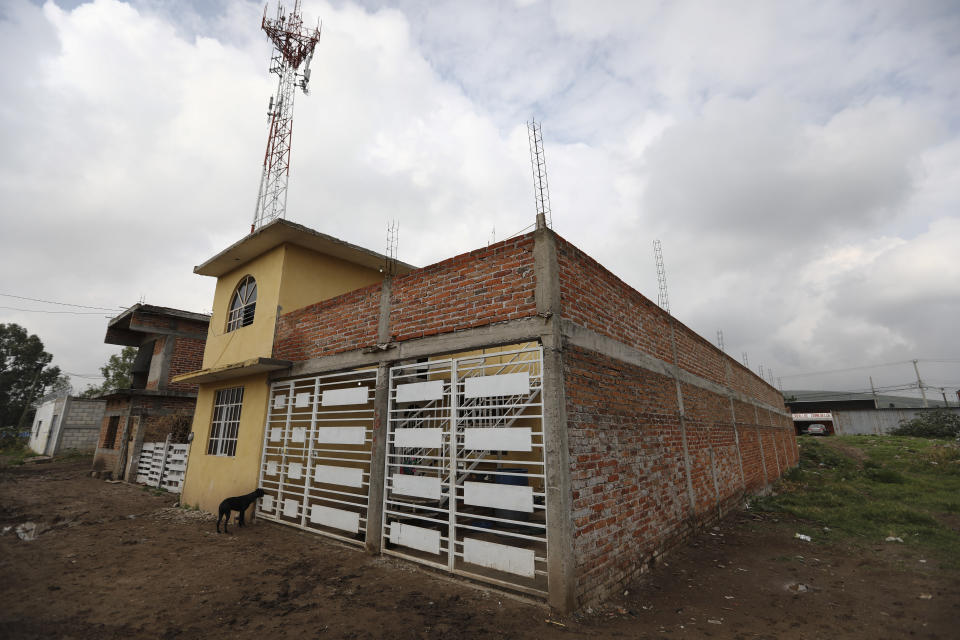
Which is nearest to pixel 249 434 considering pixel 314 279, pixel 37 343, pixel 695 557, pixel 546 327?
pixel 314 279

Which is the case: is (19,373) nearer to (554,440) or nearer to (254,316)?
(254,316)

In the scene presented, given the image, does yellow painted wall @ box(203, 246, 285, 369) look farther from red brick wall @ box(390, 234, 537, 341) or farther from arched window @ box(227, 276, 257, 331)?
red brick wall @ box(390, 234, 537, 341)

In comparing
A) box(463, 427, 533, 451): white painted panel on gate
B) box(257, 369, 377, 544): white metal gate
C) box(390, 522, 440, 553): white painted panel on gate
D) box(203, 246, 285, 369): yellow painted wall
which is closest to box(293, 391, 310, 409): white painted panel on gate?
box(257, 369, 377, 544): white metal gate

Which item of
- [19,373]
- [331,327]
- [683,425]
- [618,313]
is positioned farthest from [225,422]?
[19,373]

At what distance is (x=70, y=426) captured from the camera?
23719mm

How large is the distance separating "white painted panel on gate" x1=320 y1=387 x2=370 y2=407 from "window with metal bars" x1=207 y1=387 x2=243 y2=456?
339 centimetres

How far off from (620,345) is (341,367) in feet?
14.8

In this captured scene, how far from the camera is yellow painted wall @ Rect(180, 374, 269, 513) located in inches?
333

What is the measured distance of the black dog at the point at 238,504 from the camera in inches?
296

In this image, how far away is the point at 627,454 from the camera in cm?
555

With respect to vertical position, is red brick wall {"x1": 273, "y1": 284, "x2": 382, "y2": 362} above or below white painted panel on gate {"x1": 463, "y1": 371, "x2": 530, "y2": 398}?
above

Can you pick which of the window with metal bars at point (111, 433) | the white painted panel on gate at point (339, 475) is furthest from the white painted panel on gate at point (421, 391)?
the window with metal bars at point (111, 433)

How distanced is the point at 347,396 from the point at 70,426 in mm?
27022

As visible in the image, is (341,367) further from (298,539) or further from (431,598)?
(431,598)
